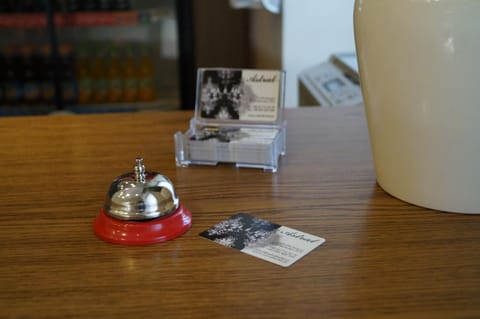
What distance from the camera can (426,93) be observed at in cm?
71

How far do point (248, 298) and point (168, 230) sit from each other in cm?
16

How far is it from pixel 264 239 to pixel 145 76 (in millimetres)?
2839

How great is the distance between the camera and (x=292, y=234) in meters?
0.69

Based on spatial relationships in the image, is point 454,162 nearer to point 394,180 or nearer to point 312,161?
point 394,180

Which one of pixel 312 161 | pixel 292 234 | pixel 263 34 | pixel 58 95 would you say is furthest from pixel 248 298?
pixel 58 95

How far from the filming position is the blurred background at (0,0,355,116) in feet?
10.5

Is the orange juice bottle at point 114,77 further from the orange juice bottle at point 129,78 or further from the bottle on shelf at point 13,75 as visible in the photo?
the bottle on shelf at point 13,75

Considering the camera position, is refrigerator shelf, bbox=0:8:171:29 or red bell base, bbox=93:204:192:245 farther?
refrigerator shelf, bbox=0:8:171:29

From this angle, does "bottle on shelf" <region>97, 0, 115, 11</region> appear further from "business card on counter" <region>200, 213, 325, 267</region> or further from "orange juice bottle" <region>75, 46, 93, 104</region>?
"business card on counter" <region>200, 213, 325, 267</region>

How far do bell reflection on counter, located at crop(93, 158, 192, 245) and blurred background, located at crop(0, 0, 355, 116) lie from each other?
227cm

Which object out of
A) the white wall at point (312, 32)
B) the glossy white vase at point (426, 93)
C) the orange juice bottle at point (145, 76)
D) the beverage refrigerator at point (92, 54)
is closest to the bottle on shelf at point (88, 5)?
the beverage refrigerator at point (92, 54)

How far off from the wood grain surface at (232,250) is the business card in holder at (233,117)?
0.07 feet

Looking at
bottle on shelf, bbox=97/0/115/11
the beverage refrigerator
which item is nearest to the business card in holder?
the beverage refrigerator

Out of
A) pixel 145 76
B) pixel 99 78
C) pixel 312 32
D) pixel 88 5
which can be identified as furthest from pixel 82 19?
pixel 312 32
